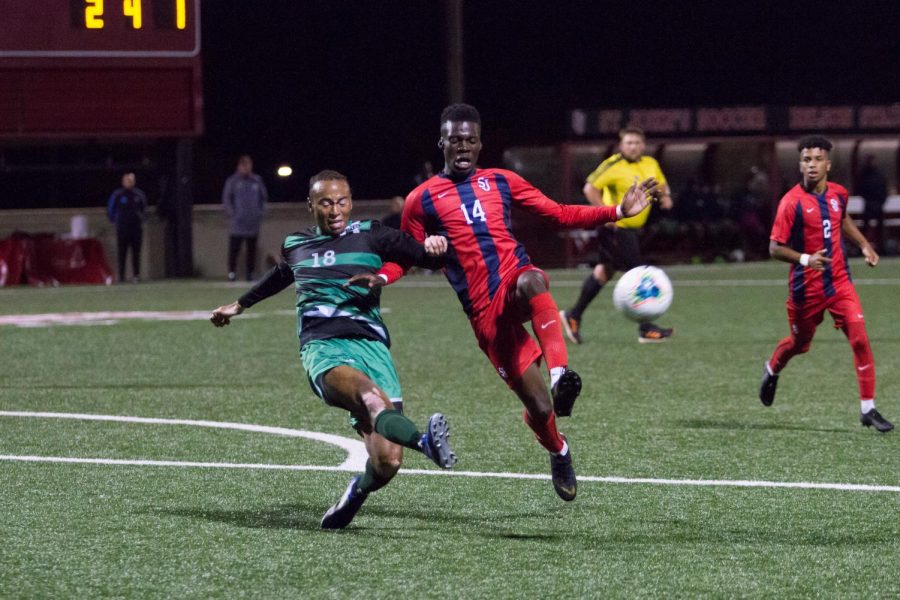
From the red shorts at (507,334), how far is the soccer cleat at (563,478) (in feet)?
1.39

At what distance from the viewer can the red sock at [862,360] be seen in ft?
32.3

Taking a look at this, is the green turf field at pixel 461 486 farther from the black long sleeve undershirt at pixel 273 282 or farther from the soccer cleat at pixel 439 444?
the black long sleeve undershirt at pixel 273 282

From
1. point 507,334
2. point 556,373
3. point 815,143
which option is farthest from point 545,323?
point 815,143

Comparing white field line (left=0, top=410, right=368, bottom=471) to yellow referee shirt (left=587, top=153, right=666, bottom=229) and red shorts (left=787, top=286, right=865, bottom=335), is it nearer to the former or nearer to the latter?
red shorts (left=787, top=286, right=865, bottom=335)

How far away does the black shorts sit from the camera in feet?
49.6

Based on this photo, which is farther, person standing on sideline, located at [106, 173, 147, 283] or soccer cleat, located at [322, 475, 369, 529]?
person standing on sideline, located at [106, 173, 147, 283]

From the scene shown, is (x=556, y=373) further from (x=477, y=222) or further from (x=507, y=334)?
(x=477, y=222)

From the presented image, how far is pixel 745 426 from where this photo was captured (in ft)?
32.9

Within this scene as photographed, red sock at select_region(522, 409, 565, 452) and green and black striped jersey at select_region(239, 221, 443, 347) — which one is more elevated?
green and black striped jersey at select_region(239, 221, 443, 347)

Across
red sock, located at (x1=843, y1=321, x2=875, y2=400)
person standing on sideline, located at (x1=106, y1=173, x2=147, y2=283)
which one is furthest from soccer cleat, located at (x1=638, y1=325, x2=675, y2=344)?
person standing on sideline, located at (x1=106, y1=173, x2=147, y2=283)

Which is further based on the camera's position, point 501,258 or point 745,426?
point 745,426

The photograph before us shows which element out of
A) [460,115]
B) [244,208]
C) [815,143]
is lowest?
[244,208]

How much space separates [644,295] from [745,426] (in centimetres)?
157

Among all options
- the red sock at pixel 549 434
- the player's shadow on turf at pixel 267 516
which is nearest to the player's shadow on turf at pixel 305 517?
the player's shadow on turf at pixel 267 516
